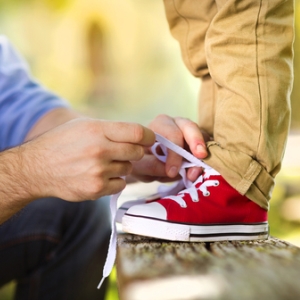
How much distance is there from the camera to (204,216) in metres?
0.72

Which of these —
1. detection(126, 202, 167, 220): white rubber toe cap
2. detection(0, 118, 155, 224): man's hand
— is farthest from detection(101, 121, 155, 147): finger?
detection(126, 202, 167, 220): white rubber toe cap

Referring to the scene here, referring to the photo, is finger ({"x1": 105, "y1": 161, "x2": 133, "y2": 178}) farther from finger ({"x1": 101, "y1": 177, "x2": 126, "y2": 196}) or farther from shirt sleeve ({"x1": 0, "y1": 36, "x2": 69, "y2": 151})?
shirt sleeve ({"x1": 0, "y1": 36, "x2": 69, "y2": 151})

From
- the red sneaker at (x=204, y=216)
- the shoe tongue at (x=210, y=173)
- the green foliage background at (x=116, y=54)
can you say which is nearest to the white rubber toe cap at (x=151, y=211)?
the red sneaker at (x=204, y=216)

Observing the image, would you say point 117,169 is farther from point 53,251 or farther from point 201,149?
point 53,251

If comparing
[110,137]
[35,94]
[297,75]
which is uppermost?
[110,137]

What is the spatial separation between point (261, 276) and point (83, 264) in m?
0.71

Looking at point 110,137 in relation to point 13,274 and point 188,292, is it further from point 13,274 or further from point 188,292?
point 13,274

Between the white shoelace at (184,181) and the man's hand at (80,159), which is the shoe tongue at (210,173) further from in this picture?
the man's hand at (80,159)

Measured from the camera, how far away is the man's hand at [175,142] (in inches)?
30.2

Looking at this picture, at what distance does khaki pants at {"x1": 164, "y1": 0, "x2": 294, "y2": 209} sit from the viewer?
2.36 feet

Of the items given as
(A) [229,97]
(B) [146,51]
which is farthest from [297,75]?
(A) [229,97]

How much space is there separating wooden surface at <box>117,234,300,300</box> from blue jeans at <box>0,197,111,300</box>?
0.43 m

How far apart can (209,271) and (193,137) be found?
0.32m

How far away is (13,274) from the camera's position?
107cm
